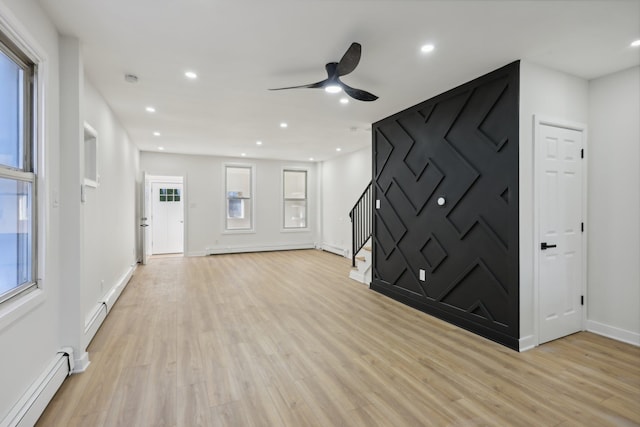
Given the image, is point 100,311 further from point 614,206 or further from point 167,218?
point 167,218

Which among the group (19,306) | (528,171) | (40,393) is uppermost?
(528,171)

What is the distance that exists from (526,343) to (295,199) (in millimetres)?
7183

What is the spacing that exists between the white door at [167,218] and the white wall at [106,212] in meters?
2.84

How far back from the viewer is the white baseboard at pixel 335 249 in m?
7.82

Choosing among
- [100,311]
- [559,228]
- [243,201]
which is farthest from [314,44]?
[243,201]

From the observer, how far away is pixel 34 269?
2.07 m

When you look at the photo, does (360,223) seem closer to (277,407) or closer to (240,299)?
(240,299)

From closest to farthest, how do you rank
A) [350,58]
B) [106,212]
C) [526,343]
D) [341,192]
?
[350,58] < [526,343] < [106,212] < [341,192]

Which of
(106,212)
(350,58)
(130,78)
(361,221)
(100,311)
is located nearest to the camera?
(350,58)

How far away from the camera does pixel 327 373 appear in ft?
7.93

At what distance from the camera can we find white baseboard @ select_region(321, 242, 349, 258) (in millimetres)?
7816

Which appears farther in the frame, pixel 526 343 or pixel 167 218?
pixel 167 218

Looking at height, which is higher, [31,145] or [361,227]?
[31,145]

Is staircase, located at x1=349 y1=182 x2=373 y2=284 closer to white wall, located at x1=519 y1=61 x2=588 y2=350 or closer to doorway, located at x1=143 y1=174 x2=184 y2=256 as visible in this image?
white wall, located at x1=519 y1=61 x2=588 y2=350
